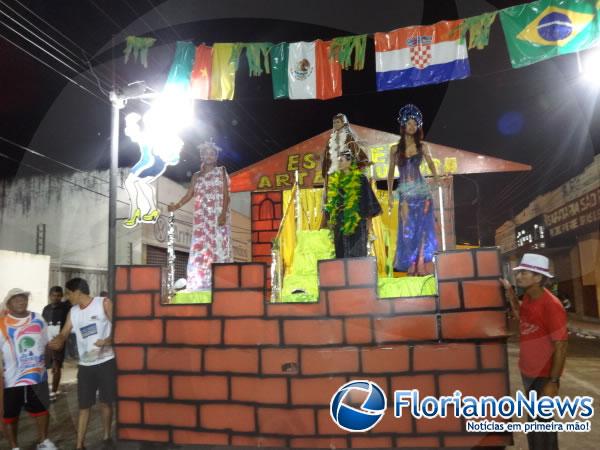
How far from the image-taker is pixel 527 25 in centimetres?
673

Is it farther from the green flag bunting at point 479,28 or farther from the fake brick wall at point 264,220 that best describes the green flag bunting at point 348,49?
the fake brick wall at point 264,220

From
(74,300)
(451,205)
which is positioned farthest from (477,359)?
(451,205)

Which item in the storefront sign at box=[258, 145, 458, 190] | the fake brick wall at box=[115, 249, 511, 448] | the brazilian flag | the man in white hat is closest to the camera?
the man in white hat

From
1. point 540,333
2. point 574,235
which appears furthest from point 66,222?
point 574,235

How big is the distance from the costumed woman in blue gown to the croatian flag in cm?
221

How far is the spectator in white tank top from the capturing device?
4.54 m

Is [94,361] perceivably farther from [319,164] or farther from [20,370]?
[319,164]

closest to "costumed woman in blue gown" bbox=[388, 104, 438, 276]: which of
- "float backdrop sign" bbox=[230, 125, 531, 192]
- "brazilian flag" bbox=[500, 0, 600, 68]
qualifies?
"brazilian flag" bbox=[500, 0, 600, 68]

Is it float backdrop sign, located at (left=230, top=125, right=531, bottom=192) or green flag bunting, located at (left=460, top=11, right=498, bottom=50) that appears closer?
green flag bunting, located at (left=460, top=11, right=498, bottom=50)

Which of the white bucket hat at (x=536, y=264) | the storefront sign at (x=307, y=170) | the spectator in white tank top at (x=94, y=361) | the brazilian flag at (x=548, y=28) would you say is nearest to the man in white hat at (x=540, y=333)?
the white bucket hat at (x=536, y=264)

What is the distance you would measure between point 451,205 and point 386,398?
19.6ft

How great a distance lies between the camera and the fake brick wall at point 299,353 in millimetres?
3777

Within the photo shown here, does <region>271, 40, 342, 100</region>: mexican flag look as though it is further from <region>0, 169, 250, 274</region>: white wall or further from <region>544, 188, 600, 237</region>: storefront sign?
<region>544, 188, 600, 237</region>: storefront sign

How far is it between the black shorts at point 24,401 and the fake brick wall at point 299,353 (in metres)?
0.90
